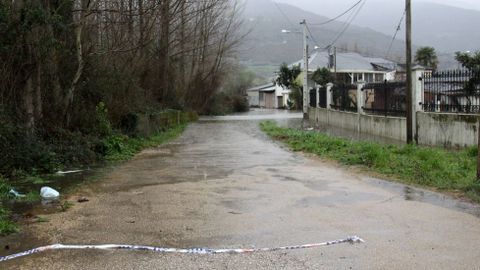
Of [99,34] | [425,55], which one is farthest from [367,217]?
[425,55]

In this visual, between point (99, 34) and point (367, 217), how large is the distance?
43.1ft

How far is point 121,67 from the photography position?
1989 cm

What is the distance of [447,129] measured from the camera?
57.8 ft

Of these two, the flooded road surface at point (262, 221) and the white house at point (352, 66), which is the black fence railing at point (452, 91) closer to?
the flooded road surface at point (262, 221)

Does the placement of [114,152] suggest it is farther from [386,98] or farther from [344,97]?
[344,97]

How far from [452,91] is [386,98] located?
17.7 ft

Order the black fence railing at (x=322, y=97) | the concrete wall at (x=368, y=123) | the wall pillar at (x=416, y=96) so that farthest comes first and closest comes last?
the black fence railing at (x=322, y=97) → the concrete wall at (x=368, y=123) → the wall pillar at (x=416, y=96)

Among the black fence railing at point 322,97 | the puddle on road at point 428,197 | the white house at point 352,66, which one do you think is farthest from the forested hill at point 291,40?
the puddle on road at point 428,197

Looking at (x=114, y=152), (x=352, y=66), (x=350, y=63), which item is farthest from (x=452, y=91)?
(x=350, y=63)

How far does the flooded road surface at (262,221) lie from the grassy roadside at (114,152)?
49 cm

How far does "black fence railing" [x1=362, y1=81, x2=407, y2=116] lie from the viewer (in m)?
21.6

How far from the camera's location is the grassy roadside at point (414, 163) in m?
10.3

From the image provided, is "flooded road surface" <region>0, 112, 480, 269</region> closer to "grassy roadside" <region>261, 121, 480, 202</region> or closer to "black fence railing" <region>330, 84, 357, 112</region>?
"grassy roadside" <region>261, 121, 480, 202</region>

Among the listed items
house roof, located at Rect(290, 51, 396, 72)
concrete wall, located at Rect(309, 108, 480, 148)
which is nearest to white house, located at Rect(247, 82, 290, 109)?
house roof, located at Rect(290, 51, 396, 72)
